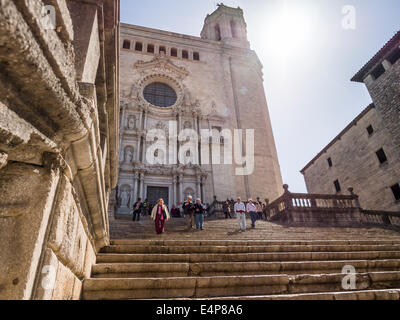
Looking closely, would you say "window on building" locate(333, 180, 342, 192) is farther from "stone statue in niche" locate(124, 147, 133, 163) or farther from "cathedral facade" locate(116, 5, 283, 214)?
"stone statue in niche" locate(124, 147, 133, 163)

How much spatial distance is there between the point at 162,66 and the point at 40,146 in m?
22.7

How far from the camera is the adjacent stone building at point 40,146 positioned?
1.12m

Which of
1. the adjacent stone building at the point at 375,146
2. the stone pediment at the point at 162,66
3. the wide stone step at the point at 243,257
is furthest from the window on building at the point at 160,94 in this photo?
the wide stone step at the point at 243,257

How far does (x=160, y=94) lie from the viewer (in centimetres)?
2170

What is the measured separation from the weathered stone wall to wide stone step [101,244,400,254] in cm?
1289

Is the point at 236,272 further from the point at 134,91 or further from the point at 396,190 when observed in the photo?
the point at 134,91

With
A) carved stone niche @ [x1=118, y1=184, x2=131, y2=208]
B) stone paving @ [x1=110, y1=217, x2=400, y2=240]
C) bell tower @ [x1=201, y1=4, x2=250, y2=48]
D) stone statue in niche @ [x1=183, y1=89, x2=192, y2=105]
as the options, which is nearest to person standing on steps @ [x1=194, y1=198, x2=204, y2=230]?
stone paving @ [x1=110, y1=217, x2=400, y2=240]

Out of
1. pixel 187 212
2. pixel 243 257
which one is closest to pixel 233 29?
pixel 187 212

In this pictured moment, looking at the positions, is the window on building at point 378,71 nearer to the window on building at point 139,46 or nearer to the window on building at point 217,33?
the window on building at point 217,33

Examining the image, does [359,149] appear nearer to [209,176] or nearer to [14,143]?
[209,176]

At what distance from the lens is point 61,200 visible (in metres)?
1.71

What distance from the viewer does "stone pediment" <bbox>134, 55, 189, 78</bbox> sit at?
858 inches

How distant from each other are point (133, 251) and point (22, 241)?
10.6ft
